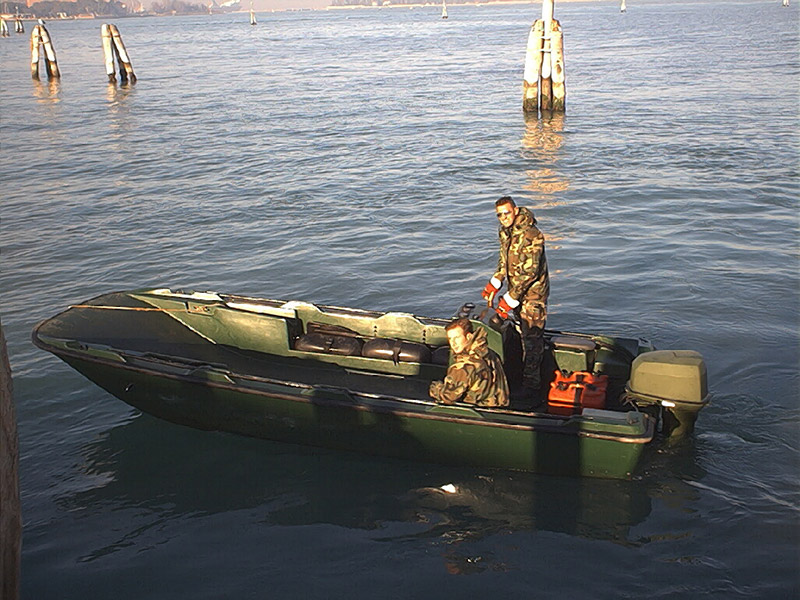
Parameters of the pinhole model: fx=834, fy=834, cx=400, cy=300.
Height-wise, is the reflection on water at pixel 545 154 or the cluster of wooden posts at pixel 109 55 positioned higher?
the cluster of wooden posts at pixel 109 55

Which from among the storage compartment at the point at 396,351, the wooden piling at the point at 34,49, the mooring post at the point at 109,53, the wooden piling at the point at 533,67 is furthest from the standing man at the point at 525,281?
the wooden piling at the point at 34,49

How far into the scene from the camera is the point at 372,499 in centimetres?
857

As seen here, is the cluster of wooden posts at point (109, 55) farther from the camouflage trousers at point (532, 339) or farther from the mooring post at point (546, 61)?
the camouflage trousers at point (532, 339)

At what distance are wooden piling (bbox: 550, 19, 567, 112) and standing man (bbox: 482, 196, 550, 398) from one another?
1850cm

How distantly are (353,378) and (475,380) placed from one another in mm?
2142

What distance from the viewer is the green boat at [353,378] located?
8.17m

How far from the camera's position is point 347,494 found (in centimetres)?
867

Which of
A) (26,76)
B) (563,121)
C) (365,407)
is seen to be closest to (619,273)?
(365,407)

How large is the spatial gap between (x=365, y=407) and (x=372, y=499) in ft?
3.15

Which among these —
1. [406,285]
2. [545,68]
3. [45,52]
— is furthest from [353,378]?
[45,52]

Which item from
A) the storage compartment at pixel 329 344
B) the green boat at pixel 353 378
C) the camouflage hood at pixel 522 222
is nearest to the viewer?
the green boat at pixel 353 378

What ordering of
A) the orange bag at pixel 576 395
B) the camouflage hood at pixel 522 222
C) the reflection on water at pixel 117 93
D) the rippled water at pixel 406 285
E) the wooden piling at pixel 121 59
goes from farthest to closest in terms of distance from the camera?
1. the wooden piling at pixel 121 59
2. the reflection on water at pixel 117 93
3. the camouflage hood at pixel 522 222
4. the orange bag at pixel 576 395
5. the rippled water at pixel 406 285

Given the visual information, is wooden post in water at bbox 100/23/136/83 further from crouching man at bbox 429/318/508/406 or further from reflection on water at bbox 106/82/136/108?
crouching man at bbox 429/318/508/406

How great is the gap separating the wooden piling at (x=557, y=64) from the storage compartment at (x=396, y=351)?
62.3 ft
